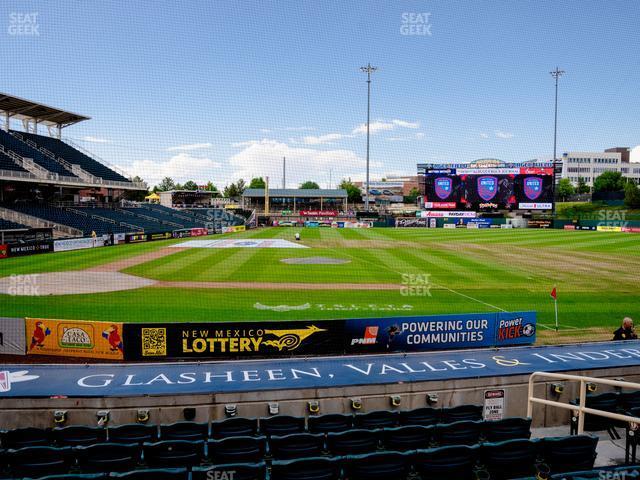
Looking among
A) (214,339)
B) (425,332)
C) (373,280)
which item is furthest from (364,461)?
(373,280)

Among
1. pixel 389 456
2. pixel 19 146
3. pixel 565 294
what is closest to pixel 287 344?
pixel 389 456

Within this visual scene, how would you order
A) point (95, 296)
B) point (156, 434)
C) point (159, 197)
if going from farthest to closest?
point (159, 197)
point (95, 296)
point (156, 434)

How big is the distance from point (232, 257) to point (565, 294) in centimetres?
2167

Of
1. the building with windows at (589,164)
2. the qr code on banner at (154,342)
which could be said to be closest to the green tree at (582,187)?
the building with windows at (589,164)

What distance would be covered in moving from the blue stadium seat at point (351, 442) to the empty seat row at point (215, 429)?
0.77 metres

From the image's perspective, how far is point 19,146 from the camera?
42.7 meters

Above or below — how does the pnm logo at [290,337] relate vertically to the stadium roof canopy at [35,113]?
below

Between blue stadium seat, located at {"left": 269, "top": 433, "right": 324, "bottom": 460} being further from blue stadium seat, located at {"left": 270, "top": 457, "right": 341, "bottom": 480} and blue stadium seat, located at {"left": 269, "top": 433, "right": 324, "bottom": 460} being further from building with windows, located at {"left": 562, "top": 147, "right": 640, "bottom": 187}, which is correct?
building with windows, located at {"left": 562, "top": 147, "right": 640, "bottom": 187}

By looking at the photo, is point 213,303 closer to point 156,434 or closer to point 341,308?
point 341,308

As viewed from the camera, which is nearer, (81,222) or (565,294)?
(565,294)

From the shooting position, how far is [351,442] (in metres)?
5.95

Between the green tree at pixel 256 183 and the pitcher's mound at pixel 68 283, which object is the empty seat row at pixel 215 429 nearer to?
the pitcher's mound at pixel 68 283

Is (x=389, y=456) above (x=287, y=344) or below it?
above

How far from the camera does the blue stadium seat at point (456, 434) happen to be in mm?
6266
